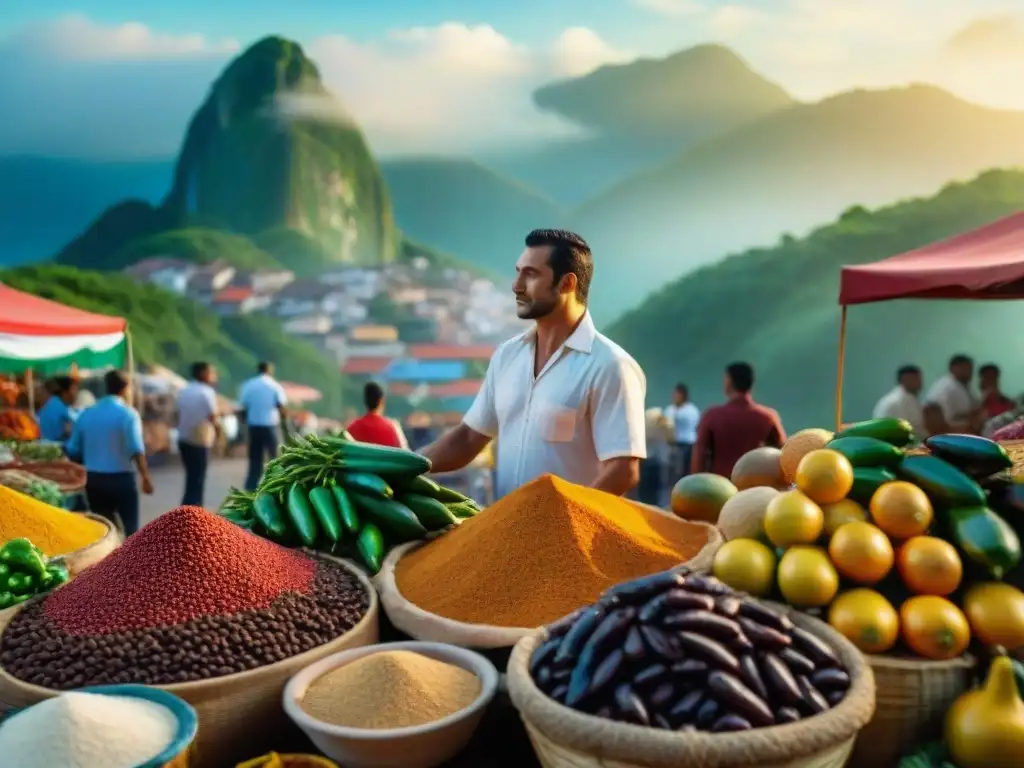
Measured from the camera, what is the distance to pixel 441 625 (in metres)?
1.32

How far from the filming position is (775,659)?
1.04 meters

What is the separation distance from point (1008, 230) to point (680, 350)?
18383 millimetres

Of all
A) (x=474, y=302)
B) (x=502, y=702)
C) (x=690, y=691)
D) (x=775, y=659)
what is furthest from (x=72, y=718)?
(x=474, y=302)

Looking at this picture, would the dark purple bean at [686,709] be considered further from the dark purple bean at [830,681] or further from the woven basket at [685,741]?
the dark purple bean at [830,681]

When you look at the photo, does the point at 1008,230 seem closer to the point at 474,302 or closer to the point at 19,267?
the point at 474,302

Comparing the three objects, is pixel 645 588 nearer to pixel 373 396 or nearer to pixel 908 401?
pixel 373 396

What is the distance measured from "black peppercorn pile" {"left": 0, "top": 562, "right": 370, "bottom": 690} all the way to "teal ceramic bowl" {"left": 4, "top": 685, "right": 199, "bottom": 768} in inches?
2.1

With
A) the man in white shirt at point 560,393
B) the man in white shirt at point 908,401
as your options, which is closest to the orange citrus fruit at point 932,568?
the man in white shirt at point 560,393

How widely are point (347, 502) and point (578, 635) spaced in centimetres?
77

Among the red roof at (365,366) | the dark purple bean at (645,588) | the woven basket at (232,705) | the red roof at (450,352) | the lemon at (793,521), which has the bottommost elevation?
the red roof at (365,366)

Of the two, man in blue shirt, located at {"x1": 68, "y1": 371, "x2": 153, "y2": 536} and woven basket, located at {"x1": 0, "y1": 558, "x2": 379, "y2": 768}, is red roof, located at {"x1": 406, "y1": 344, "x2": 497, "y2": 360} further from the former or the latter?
woven basket, located at {"x1": 0, "y1": 558, "x2": 379, "y2": 768}

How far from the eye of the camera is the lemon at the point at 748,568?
1.31m

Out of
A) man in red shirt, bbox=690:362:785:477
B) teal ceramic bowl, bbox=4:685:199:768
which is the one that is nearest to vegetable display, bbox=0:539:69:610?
teal ceramic bowl, bbox=4:685:199:768

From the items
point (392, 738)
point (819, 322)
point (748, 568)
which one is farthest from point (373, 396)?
point (819, 322)
